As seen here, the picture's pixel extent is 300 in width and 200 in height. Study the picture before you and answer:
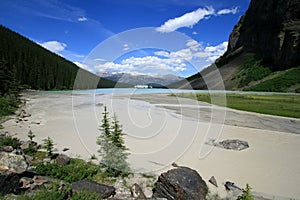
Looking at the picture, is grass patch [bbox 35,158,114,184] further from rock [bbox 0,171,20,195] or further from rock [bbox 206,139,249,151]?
rock [bbox 206,139,249,151]

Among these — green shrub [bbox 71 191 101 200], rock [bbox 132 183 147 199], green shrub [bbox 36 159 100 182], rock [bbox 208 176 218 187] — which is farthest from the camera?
rock [bbox 208 176 218 187]

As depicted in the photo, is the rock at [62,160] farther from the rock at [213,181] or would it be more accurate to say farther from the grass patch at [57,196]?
the rock at [213,181]

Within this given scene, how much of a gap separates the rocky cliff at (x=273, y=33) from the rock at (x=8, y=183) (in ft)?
364

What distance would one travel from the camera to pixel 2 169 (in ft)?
18.4

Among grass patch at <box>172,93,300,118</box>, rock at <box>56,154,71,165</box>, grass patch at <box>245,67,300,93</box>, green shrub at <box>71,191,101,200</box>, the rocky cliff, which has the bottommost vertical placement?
rock at <box>56,154,71,165</box>

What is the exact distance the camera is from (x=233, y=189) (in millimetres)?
6699

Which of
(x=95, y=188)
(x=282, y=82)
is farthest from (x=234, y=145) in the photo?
(x=282, y=82)

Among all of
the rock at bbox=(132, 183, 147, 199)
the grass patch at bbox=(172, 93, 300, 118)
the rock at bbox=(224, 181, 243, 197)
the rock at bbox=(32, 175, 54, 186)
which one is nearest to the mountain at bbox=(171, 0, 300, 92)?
the grass patch at bbox=(172, 93, 300, 118)

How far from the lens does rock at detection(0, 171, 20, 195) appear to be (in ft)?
16.6

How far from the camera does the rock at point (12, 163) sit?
18.9 feet

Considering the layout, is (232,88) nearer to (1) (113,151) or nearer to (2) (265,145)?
(2) (265,145)

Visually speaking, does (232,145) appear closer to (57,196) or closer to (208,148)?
(208,148)

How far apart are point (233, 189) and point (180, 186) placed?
2567mm

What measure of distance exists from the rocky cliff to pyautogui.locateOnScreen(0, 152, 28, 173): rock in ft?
363
